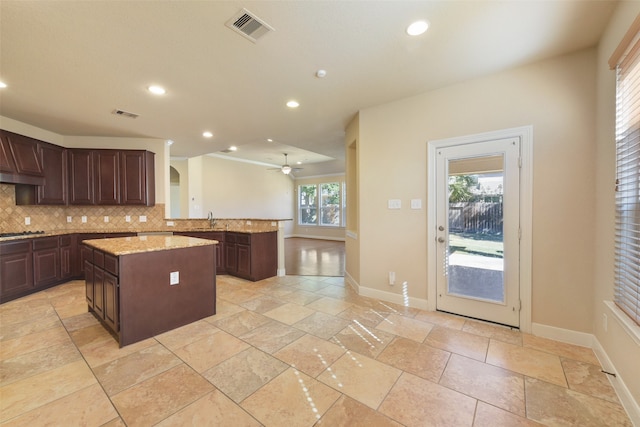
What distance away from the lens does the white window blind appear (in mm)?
1693

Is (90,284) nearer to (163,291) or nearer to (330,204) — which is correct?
(163,291)

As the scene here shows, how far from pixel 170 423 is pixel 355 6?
2.98 m

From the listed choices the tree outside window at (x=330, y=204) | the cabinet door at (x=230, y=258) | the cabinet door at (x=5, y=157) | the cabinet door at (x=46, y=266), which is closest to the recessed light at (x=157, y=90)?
the cabinet door at (x=5, y=157)

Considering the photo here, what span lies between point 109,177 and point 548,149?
6.53 meters

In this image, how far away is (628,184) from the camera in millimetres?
1821

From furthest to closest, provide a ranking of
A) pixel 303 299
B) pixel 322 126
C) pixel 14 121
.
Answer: pixel 322 126, pixel 14 121, pixel 303 299

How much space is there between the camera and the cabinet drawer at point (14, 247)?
344 centimetres

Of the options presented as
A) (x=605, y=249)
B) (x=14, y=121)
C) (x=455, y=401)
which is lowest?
(x=455, y=401)

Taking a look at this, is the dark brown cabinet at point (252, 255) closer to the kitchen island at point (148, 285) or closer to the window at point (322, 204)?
the kitchen island at point (148, 285)

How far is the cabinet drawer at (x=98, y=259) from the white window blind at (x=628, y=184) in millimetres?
4426

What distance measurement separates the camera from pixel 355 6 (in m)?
1.84

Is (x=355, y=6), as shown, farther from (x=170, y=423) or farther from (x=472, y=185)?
(x=170, y=423)

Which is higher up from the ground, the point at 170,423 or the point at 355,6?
the point at 355,6

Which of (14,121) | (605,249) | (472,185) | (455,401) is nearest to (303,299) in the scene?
(455,401)
